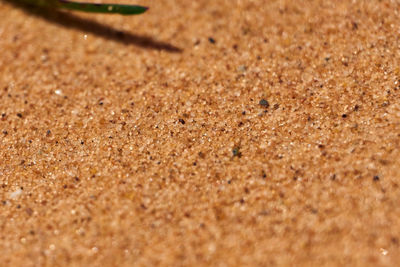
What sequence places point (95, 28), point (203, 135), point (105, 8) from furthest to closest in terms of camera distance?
point (95, 28) → point (105, 8) → point (203, 135)

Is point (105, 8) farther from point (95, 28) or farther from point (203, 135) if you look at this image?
point (203, 135)

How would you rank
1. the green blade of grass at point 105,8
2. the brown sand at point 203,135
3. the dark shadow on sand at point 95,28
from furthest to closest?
the dark shadow on sand at point 95,28
the green blade of grass at point 105,8
the brown sand at point 203,135

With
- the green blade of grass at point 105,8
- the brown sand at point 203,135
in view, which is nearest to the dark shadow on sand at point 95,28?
the brown sand at point 203,135

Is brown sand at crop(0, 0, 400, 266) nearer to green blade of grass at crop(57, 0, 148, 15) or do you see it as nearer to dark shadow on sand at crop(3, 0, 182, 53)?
dark shadow on sand at crop(3, 0, 182, 53)

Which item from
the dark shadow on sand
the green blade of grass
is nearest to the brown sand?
the dark shadow on sand

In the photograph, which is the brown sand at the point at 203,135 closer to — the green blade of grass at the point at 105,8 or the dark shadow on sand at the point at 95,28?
the dark shadow on sand at the point at 95,28

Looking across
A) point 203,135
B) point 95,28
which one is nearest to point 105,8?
point 95,28

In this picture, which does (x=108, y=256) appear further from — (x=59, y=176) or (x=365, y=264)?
(x=365, y=264)

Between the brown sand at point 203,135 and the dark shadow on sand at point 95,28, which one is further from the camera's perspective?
the dark shadow on sand at point 95,28
